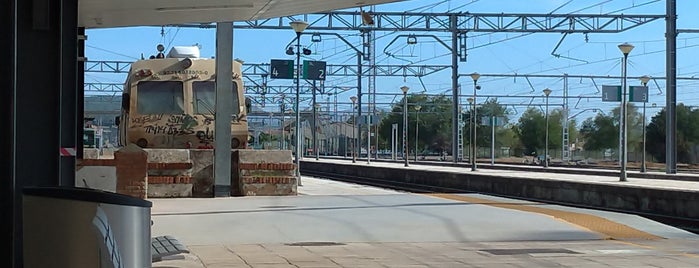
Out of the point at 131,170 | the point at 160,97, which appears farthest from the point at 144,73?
the point at 131,170

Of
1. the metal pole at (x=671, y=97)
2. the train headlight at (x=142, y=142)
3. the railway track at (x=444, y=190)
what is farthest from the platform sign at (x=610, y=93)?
the train headlight at (x=142, y=142)

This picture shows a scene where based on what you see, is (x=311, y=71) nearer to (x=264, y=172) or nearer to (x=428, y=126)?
(x=264, y=172)

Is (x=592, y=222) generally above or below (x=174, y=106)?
below

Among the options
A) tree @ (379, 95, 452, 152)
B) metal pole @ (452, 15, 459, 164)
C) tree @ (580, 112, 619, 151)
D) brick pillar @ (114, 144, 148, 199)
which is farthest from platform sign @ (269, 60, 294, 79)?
tree @ (379, 95, 452, 152)

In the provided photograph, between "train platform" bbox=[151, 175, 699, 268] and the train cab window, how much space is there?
9.36 feet

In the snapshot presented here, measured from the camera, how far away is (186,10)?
1499 centimetres

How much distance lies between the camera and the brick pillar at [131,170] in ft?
52.0

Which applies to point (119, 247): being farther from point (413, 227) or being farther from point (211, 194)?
point (211, 194)

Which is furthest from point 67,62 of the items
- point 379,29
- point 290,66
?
point 379,29

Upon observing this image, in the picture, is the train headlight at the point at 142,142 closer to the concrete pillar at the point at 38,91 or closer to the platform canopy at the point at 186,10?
the platform canopy at the point at 186,10

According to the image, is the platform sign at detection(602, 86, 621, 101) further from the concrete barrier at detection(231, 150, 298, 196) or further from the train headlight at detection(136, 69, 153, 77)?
the train headlight at detection(136, 69, 153, 77)

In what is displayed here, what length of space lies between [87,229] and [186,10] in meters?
10.5

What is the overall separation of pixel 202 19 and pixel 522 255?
8.54 metres

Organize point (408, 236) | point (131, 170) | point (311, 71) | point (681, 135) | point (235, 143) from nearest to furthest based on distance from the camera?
point (408, 236), point (131, 170), point (235, 143), point (311, 71), point (681, 135)
